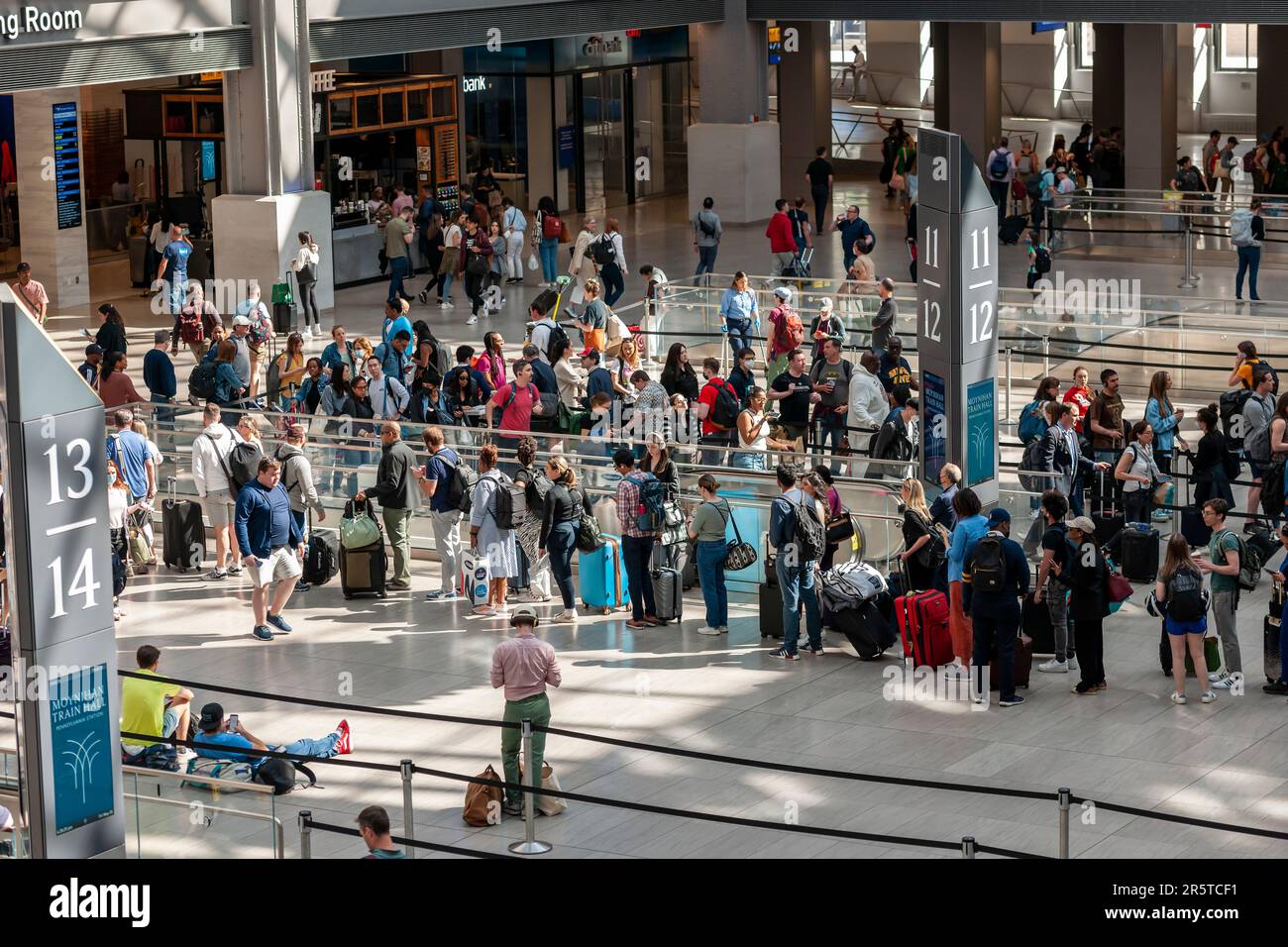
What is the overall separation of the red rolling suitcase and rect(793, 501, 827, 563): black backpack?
755 millimetres

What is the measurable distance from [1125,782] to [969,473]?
3.39 m

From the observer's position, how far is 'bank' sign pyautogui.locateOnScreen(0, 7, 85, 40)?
83.2ft

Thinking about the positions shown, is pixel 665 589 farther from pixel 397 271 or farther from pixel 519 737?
pixel 397 271

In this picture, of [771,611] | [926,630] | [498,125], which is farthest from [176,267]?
[926,630]

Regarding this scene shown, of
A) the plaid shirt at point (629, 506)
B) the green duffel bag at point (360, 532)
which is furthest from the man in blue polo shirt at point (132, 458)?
the plaid shirt at point (629, 506)

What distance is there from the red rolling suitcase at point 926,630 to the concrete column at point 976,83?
25.5 meters

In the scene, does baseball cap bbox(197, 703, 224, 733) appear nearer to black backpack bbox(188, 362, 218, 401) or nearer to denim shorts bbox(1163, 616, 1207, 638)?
denim shorts bbox(1163, 616, 1207, 638)

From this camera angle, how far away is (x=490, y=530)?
53.2 feet

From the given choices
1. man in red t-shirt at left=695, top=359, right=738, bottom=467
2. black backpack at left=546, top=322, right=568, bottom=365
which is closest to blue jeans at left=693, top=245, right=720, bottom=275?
black backpack at left=546, top=322, right=568, bottom=365

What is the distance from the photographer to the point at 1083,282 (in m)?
30.8

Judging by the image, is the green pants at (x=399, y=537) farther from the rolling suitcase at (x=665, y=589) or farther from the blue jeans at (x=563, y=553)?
the rolling suitcase at (x=665, y=589)
